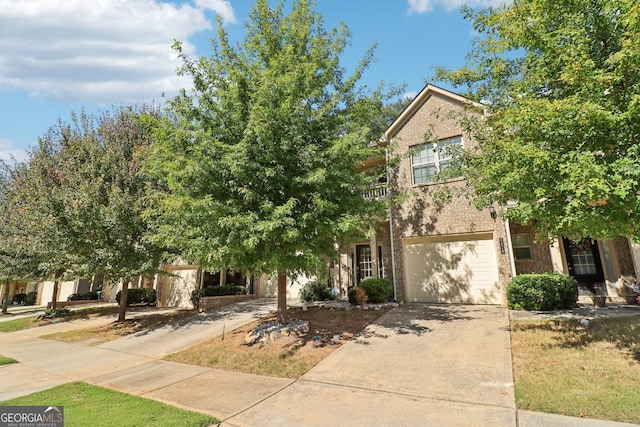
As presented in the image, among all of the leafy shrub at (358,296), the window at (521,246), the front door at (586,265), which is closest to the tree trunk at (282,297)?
the leafy shrub at (358,296)

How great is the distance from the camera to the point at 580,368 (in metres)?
5.70

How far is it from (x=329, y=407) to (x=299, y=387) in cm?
110

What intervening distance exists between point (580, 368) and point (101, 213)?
15.6 metres

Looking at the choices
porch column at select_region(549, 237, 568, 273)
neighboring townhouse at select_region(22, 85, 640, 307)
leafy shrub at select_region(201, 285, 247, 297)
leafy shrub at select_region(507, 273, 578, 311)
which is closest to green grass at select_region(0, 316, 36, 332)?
leafy shrub at select_region(201, 285, 247, 297)

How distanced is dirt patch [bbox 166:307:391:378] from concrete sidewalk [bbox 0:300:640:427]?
0.35 m

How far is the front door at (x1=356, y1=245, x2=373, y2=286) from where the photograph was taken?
16156 millimetres

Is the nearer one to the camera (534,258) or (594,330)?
(594,330)

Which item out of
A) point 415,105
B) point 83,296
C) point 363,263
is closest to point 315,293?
point 363,263

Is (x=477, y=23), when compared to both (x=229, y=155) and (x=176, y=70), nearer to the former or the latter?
(x=229, y=155)

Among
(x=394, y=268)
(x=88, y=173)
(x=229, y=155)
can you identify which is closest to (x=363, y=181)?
(x=229, y=155)

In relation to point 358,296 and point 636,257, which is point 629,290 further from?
point 358,296

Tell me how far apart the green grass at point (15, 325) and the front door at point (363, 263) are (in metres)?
17.2

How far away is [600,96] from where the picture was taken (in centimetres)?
523

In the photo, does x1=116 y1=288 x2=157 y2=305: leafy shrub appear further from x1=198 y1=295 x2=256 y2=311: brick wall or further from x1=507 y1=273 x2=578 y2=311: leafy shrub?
x1=507 y1=273 x2=578 y2=311: leafy shrub
